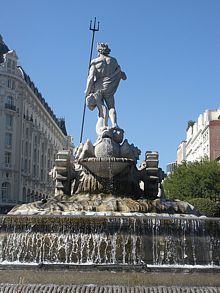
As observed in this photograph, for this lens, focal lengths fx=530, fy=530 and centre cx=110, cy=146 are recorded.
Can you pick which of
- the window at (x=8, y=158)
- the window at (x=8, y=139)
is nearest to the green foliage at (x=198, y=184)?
the window at (x=8, y=158)

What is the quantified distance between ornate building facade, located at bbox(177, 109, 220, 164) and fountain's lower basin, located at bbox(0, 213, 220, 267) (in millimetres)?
67185

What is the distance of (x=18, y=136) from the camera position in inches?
3125

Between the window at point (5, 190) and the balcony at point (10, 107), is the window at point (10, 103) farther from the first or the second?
the window at point (5, 190)

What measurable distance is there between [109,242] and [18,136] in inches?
2608

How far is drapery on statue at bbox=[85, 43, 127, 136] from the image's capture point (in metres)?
22.0

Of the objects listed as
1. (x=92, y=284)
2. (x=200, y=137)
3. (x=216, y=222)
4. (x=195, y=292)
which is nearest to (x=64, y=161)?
(x=216, y=222)

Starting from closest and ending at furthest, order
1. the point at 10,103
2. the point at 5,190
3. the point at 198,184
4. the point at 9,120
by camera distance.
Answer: the point at 198,184 → the point at 5,190 → the point at 9,120 → the point at 10,103

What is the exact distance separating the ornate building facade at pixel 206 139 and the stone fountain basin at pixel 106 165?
62.8 metres

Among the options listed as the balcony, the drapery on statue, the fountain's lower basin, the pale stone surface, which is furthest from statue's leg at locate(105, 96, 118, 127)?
the balcony

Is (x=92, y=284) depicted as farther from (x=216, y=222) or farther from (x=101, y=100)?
(x=101, y=100)

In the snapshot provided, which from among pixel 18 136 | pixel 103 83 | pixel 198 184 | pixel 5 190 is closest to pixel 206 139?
pixel 18 136

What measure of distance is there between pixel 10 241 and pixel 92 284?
3.61 metres

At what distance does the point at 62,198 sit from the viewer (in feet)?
64.4

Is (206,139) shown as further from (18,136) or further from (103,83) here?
(103,83)
